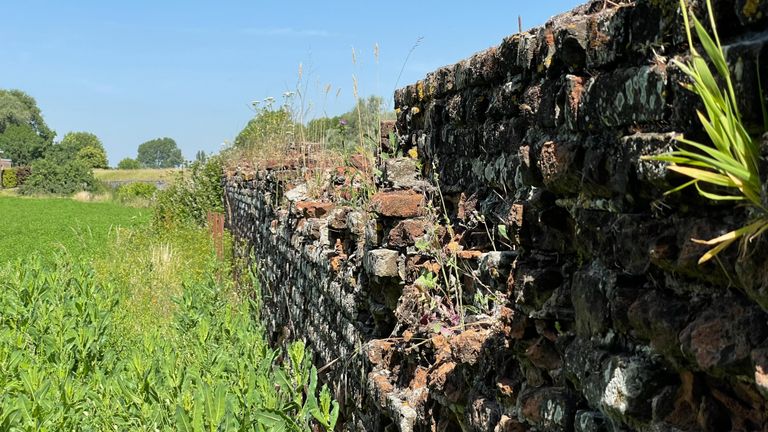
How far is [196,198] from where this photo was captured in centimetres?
2006

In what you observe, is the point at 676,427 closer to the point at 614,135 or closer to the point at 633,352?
the point at 633,352

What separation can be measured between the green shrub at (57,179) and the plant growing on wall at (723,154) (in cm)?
6557

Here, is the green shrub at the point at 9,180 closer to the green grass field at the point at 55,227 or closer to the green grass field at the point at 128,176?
the green grass field at the point at 128,176

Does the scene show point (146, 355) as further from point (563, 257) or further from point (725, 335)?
point (725, 335)

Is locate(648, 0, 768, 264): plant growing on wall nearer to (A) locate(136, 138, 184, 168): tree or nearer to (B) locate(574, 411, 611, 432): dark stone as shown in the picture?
(B) locate(574, 411, 611, 432): dark stone

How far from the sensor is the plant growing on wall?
134cm

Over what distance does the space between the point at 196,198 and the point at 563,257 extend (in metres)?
18.6

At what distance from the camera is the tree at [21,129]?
10512 cm

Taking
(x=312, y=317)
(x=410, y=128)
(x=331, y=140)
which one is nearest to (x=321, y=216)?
(x=312, y=317)

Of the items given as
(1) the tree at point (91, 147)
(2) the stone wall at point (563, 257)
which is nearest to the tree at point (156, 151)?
(1) the tree at point (91, 147)

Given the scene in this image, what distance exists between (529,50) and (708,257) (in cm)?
144

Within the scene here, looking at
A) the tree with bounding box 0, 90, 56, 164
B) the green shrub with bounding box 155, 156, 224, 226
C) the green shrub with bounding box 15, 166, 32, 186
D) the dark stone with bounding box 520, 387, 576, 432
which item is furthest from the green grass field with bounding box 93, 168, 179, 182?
the dark stone with bounding box 520, 387, 576, 432

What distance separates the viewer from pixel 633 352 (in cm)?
180

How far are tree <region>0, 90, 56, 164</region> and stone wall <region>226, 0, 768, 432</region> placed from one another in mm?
101327
